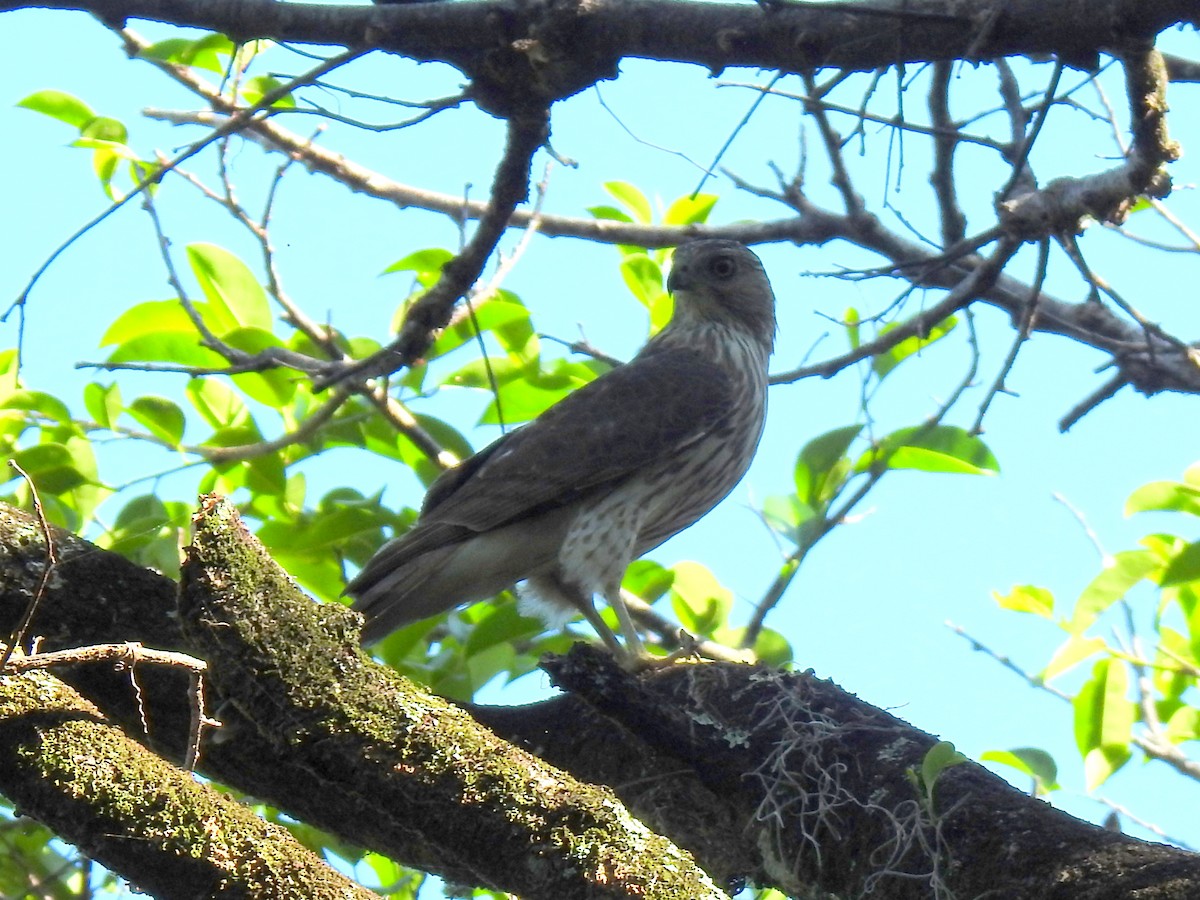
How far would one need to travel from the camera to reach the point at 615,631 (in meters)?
4.88

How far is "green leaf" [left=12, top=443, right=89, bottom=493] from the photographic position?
147 inches

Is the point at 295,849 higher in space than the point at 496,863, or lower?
lower

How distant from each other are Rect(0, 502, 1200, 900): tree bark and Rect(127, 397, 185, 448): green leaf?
946 millimetres

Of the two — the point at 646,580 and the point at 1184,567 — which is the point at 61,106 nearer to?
the point at 646,580

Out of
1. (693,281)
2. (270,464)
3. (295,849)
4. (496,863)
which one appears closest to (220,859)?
(295,849)

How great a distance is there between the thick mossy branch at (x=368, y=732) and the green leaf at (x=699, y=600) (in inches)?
92.4

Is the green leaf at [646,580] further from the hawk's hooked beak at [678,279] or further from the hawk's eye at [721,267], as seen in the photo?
the hawk's eye at [721,267]

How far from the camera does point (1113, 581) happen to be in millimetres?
4105

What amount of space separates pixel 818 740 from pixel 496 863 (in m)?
0.97

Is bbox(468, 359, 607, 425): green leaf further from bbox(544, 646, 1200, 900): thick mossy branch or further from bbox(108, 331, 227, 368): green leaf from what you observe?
bbox(544, 646, 1200, 900): thick mossy branch

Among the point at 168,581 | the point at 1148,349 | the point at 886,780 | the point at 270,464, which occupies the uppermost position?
the point at 1148,349

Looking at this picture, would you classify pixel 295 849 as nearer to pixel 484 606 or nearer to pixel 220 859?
pixel 220 859

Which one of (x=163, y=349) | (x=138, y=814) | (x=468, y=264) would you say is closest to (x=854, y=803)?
(x=138, y=814)

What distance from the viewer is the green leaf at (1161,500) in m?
3.96
